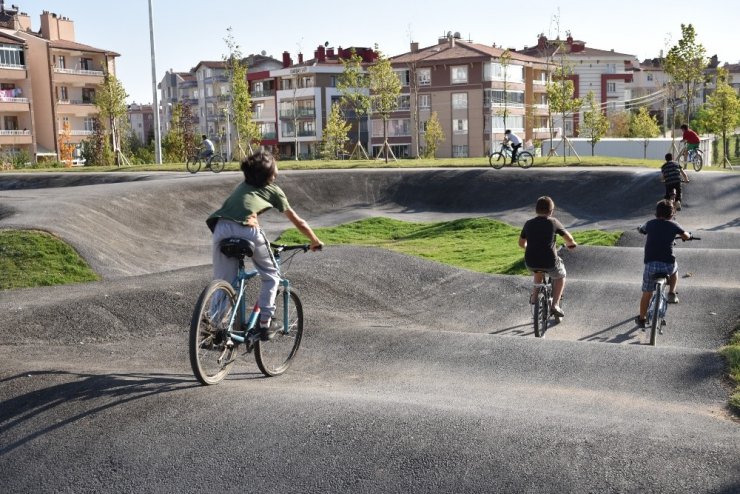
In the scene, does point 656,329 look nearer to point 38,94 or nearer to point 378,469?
point 378,469

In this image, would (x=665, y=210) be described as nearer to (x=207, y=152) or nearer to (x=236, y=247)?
(x=236, y=247)

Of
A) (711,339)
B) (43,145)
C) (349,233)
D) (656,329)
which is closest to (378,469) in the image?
(656,329)

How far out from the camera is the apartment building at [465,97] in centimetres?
8212

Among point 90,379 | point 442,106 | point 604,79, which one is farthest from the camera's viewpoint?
point 604,79

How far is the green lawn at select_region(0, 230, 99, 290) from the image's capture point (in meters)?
15.6

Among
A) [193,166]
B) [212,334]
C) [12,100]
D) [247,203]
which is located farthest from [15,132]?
[212,334]

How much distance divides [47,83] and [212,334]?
76.9 metres

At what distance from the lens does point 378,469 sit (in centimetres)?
529

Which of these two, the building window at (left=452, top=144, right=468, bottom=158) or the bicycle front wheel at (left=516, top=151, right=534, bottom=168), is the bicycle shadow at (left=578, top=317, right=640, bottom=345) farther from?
the building window at (left=452, top=144, right=468, bottom=158)

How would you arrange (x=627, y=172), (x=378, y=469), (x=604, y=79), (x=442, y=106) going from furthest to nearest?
(x=604, y=79) < (x=442, y=106) < (x=627, y=172) < (x=378, y=469)

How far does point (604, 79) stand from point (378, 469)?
116 metres

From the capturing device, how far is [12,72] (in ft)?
237

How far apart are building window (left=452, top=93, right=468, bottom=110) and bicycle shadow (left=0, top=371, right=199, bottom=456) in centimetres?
7888

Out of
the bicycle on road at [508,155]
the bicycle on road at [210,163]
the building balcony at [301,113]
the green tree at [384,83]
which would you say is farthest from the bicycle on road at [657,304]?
the building balcony at [301,113]
